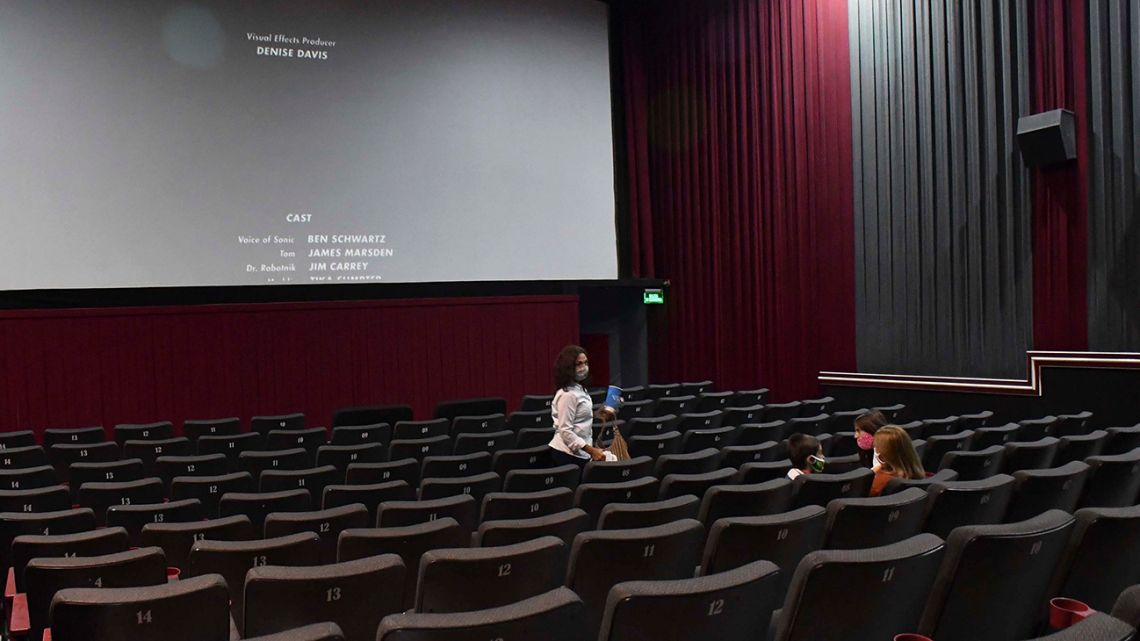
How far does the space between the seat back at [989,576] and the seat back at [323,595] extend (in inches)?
57.3

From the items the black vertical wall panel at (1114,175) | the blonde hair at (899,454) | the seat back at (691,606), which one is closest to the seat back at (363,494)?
the blonde hair at (899,454)

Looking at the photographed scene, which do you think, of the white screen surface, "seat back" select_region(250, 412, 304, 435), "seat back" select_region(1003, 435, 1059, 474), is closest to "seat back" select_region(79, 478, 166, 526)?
"seat back" select_region(250, 412, 304, 435)

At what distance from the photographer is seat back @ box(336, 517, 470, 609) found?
3.26 metres

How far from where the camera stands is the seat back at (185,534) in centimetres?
381

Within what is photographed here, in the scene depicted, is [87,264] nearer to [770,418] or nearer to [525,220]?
[525,220]

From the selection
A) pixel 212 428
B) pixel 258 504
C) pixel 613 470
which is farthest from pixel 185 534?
pixel 212 428

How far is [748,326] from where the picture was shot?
13.5 meters

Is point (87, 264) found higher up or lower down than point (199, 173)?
lower down

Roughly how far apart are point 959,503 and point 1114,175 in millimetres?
6938

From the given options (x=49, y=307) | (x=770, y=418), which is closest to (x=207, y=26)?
(x=49, y=307)

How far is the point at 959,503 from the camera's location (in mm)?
3539

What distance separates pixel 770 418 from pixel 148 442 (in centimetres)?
508

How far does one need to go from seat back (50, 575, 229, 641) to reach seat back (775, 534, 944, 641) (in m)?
1.46

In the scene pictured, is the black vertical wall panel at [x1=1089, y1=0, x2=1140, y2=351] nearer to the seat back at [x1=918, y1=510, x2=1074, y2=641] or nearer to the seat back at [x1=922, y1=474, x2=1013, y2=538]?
the seat back at [x1=922, y1=474, x2=1013, y2=538]
